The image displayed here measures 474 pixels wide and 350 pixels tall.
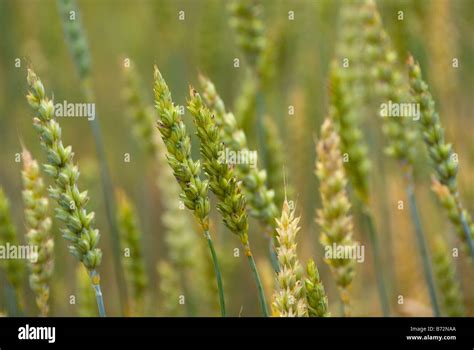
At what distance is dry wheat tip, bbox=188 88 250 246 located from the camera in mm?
1613

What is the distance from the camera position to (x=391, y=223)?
3.37m

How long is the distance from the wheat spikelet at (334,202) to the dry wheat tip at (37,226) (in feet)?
2.56

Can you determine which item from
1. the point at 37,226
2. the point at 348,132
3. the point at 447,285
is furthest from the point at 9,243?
the point at 447,285

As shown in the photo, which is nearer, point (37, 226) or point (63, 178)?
point (63, 178)

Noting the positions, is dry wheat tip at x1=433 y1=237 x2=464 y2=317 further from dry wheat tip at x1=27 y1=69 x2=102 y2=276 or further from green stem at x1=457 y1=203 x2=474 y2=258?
dry wheat tip at x1=27 y1=69 x2=102 y2=276

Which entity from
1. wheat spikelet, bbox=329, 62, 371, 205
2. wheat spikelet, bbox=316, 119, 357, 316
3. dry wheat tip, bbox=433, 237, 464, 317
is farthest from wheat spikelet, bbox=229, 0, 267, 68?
dry wheat tip, bbox=433, 237, 464, 317

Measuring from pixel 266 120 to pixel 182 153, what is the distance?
3.83ft

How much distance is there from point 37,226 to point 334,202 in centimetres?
84

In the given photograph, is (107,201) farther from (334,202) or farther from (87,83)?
(334,202)

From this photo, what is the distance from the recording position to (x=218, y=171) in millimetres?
1662

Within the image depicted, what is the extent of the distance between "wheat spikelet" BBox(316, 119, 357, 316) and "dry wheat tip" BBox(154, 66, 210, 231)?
16.3 inches
